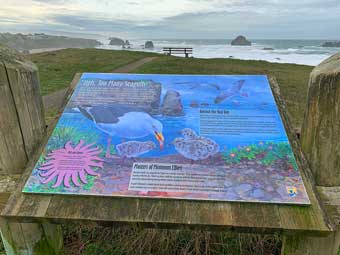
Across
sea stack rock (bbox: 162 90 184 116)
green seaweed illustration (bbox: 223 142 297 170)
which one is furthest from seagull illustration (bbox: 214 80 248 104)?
green seaweed illustration (bbox: 223 142 297 170)

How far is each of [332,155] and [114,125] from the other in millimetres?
1195

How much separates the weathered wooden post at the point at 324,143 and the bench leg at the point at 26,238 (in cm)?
144

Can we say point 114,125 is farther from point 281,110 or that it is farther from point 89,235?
point 89,235

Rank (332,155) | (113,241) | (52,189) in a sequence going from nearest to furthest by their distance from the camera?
(52,189) < (332,155) < (113,241)

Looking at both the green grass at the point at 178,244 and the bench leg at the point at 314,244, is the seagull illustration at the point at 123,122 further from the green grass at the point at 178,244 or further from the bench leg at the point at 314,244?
the green grass at the point at 178,244

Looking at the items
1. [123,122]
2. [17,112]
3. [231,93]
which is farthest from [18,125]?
[231,93]

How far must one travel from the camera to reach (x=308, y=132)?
5.37 feet

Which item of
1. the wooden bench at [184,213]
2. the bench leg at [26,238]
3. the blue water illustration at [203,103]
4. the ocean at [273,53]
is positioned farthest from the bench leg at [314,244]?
the ocean at [273,53]

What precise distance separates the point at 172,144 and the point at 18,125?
86 centimetres

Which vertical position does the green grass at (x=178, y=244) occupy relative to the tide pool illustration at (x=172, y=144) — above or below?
below

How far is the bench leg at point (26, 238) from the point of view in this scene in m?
1.69

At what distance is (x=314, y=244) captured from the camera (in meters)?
1.56

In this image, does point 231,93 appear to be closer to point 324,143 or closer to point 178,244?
point 324,143

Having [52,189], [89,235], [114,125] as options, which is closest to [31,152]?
[52,189]
